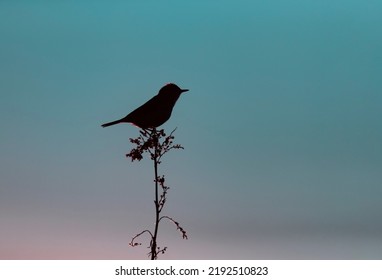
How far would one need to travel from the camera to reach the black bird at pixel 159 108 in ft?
7.58

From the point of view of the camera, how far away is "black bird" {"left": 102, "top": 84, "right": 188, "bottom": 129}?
2311 millimetres

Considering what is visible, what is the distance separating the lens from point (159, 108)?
2314 millimetres

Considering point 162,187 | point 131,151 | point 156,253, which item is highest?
point 131,151

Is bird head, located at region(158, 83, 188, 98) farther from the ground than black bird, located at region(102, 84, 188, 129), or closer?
farther from the ground

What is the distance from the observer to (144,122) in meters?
2.33

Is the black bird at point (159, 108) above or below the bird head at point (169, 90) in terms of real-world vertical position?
below
